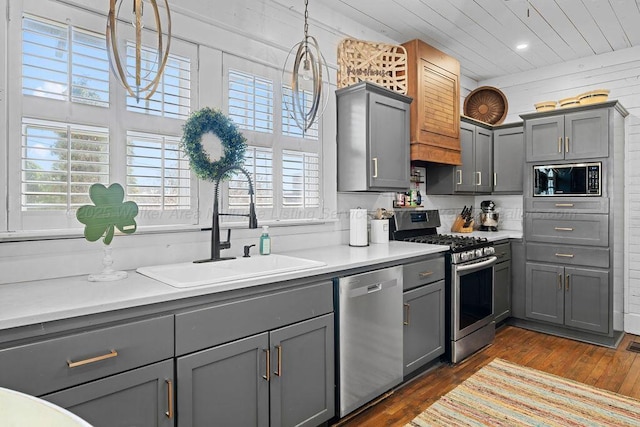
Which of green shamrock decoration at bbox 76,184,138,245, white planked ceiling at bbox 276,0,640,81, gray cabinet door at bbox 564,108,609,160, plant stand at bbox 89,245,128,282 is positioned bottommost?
plant stand at bbox 89,245,128,282

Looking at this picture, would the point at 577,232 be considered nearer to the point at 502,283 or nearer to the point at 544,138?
the point at 502,283

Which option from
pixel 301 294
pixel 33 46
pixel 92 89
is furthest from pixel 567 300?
pixel 33 46

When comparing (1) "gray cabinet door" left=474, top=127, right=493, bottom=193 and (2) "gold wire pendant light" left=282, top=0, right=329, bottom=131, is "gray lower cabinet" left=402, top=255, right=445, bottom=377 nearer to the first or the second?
(2) "gold wire pendant light" left=282, top=0, right=329, bottom=131

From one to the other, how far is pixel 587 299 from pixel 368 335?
2.55 meters

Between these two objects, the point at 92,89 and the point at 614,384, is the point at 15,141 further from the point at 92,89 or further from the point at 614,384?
the point at 614,384

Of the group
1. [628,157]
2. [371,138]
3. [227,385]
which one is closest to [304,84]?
[371,138]

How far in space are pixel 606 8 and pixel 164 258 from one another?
12.6 ft

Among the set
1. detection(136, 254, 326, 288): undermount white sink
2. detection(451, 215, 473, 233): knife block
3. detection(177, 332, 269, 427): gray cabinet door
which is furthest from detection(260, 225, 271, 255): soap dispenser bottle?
detection(451, 215, 473, 233): knife block

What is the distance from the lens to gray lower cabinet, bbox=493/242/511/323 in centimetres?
364

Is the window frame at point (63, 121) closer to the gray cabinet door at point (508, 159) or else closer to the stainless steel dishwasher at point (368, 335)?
the stainless steel dishwasher at point (368, 335)

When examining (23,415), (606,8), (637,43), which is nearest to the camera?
(23,415)

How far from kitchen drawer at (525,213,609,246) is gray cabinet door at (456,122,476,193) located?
671 millimetres

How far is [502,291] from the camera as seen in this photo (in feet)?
12.3

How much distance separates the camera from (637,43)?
362 cm
